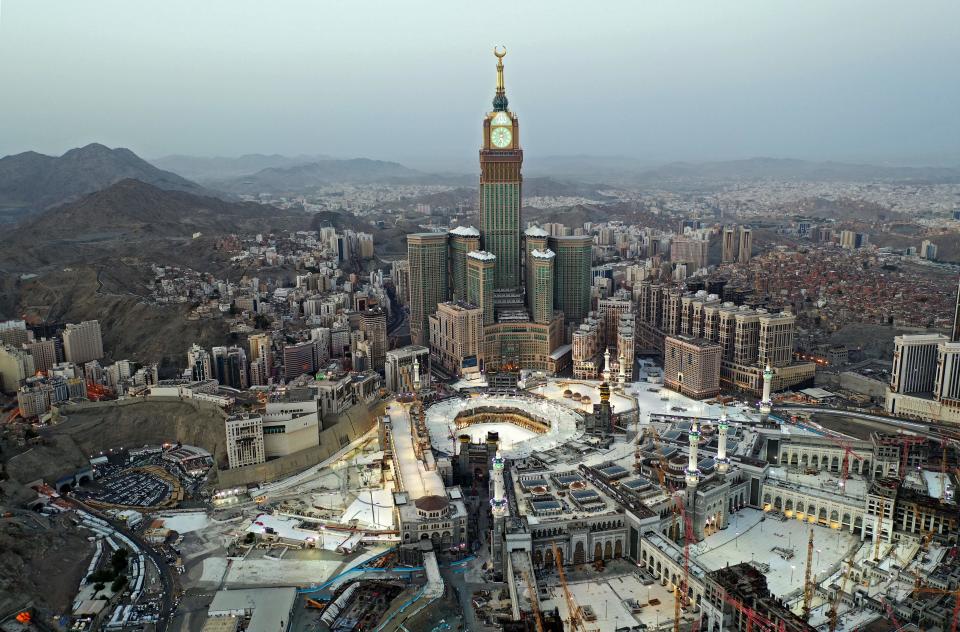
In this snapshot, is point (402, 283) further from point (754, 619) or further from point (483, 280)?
point (754, 619)

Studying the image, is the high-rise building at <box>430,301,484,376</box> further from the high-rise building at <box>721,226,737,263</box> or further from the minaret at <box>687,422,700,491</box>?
the high-rise building at <box>721,226,737,263</box>

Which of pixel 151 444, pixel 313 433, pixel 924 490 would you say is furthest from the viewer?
pixel 151 444

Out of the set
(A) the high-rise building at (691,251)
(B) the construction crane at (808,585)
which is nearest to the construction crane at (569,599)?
(B) the construction crane at (808,585)

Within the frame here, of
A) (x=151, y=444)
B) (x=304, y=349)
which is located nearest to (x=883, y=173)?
(x=304, y=349)

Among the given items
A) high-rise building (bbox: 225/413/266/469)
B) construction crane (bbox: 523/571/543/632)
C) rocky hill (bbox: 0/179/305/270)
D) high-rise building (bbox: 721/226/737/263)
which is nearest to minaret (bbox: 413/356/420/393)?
→ high-rise building (bbox: 225/413/266/469)

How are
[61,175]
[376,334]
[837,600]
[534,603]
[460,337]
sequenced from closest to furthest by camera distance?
[534,603]
[837,600]
[460,337]
[376,334]
[61,175]

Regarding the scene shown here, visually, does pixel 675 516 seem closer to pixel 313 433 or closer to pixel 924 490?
pixel 924 490

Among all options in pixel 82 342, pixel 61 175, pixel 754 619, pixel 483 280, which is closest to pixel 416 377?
pixel 483 280
